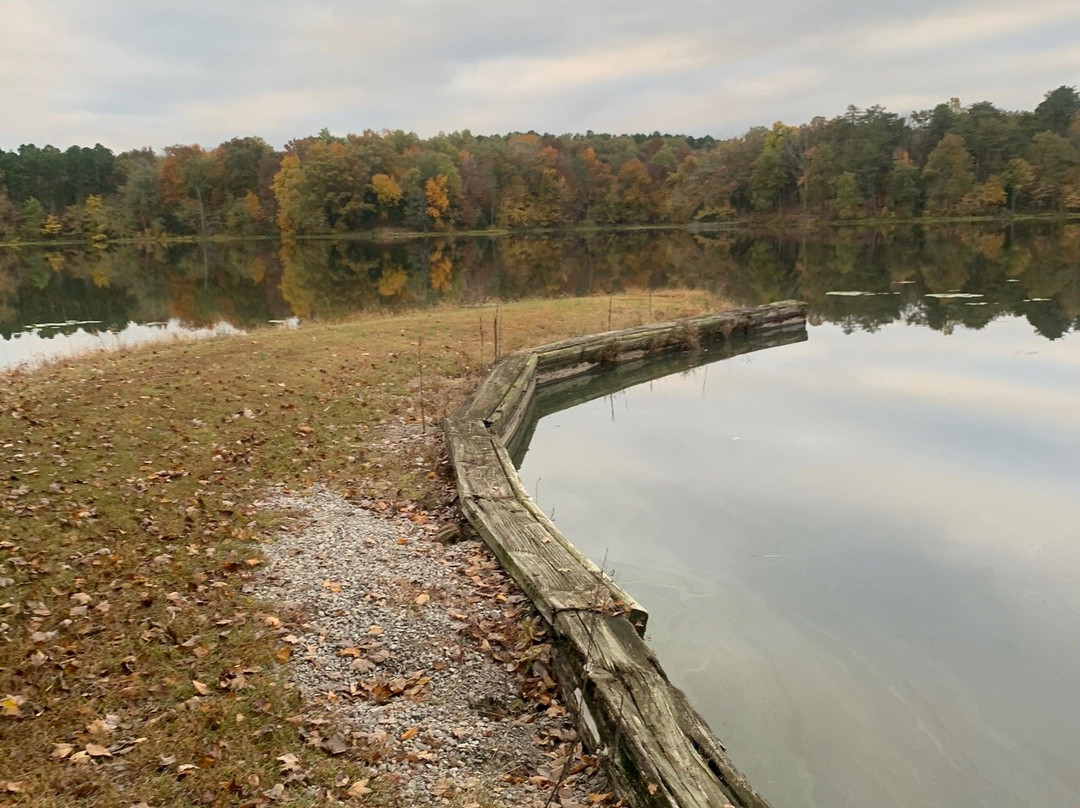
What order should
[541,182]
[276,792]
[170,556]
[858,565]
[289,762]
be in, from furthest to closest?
1. [541,182]
2. [858,565]
3. [170,556]
4. [289,762]
5. [276,792]

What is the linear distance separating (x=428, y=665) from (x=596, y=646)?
4.43ft

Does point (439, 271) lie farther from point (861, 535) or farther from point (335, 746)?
point (335, 746)

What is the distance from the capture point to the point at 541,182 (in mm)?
107562

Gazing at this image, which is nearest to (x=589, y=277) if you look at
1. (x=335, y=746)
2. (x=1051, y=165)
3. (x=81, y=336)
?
(x=81, y=336)

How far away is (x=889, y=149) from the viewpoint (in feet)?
299

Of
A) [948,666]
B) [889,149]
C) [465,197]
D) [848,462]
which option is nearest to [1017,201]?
[889,149]

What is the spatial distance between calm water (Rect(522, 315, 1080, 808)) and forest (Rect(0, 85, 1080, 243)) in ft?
263

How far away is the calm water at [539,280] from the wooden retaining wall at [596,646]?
14166 mm

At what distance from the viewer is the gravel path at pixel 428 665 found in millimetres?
4887

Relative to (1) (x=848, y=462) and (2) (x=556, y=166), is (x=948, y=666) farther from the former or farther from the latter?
(2) (x=556, y=166)

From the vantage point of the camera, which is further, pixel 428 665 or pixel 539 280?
pixel 539 280

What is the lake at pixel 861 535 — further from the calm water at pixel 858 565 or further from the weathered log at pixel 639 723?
the weathered log at pixel 639 723

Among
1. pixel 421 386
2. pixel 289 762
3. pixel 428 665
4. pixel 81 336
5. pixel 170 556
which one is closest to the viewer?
pixel 289 762

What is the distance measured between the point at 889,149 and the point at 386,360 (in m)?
→ 91.9
